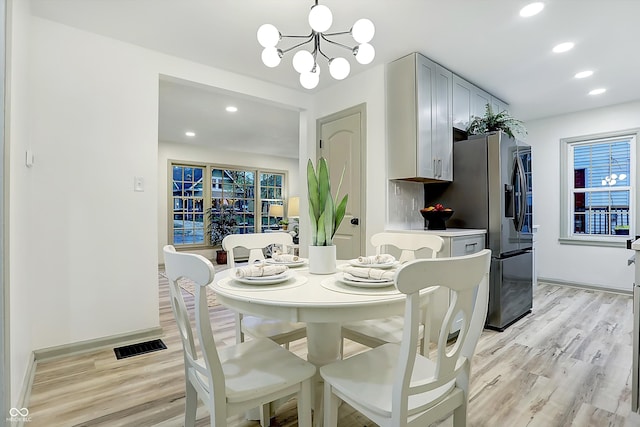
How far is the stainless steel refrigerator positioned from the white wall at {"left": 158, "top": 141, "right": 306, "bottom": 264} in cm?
352

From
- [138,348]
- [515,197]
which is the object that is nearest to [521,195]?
[515,197]

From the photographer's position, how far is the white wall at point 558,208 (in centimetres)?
405

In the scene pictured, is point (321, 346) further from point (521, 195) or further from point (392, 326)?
point (521, 195)

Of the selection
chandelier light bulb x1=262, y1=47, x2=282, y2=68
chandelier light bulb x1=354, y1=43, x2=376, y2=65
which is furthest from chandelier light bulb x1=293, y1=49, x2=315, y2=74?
chandelier light bulb x1=354, y1=43, x2=376, y2=65

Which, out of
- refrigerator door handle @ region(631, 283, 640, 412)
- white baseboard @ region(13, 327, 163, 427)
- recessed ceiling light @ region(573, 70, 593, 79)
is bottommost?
white baseboard @ region(13, 327, 163, 427)

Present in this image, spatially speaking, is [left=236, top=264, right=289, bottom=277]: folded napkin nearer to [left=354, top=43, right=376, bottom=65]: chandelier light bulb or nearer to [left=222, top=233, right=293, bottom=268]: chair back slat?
[left=222, top=233, right=293, bottom=268]: chair back slat

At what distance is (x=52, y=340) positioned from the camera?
2.24m

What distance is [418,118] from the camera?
9.18ft

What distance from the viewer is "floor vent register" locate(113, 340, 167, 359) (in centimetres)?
231

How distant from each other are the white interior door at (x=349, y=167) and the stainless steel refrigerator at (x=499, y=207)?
0.90m

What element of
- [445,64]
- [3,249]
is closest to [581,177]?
[445,64]

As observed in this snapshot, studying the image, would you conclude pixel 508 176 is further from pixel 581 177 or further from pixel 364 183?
pixel 581 177

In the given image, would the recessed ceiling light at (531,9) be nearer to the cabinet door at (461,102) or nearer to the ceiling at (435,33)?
the ceiling at (435,33)

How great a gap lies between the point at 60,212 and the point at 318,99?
2.68 meters
